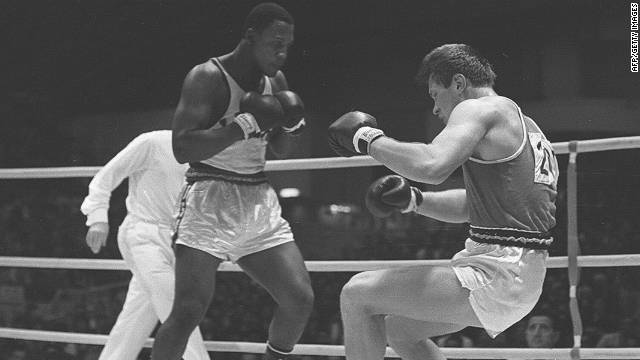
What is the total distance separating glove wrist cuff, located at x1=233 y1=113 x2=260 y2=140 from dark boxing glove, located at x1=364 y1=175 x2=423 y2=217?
0.45 meters

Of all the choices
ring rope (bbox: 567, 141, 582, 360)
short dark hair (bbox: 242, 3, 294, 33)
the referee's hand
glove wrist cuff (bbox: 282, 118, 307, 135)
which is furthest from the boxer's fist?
the referee's hand

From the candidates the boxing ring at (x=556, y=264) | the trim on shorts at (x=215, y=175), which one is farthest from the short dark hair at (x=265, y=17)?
the boxing ring at (x=556, y=264)

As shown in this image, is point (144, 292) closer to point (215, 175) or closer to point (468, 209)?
point (215, 175)

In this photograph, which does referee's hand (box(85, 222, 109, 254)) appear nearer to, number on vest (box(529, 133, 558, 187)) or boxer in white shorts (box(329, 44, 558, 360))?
boxer in white shorts (box(329, 44, 558, 360))

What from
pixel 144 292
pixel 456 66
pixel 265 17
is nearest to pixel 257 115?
pixel 265 17

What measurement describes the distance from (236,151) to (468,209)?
73 cm

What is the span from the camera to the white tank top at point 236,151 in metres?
2.36

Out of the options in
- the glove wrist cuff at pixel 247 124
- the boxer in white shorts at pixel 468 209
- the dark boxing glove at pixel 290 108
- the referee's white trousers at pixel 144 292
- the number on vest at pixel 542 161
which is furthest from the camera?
the referee's white trousers at pixel 144 292

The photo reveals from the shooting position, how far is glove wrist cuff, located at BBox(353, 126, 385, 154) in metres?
1.85

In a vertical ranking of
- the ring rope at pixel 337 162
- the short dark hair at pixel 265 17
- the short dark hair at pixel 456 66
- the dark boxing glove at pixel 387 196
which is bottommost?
the ring rope at pixel 337 162

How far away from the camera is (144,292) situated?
2814 millimetres

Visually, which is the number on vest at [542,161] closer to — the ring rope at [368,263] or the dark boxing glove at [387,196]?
A: the dark boxing glove at [387,196]

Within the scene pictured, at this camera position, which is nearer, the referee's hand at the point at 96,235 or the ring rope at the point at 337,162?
the ring rope at the point at 337,162

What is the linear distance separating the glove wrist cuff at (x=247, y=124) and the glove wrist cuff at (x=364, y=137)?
435mm
